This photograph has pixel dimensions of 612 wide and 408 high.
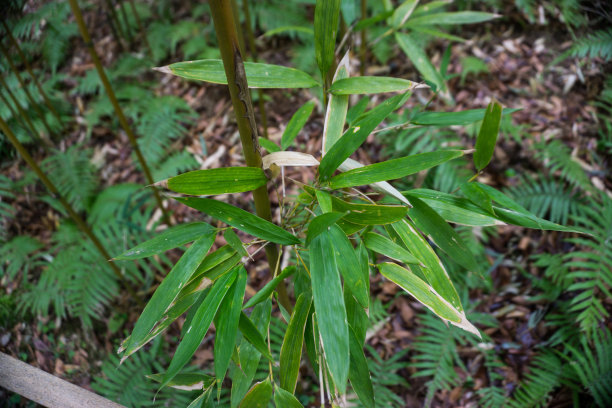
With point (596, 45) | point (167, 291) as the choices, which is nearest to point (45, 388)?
point (167, 291)

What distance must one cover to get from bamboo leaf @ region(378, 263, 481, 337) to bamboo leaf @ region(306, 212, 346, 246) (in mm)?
196

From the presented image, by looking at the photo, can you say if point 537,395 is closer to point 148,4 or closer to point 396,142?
point 396,142

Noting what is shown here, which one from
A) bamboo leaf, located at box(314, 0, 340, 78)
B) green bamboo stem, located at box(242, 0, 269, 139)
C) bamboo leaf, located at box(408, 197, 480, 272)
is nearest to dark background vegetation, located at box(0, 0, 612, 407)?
green bamboo stem, located at box(242, 0, 269, 139)

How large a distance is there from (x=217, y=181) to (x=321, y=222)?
19cm

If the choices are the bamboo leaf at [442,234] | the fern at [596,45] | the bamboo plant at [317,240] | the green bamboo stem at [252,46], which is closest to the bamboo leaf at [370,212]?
the bamboo plant at [317,240]

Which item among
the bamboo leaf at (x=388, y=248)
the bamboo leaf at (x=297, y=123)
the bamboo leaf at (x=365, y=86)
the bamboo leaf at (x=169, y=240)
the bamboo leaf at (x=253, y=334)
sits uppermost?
the bamboo leaf at (x=365, y=86)

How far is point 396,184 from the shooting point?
1448 mm

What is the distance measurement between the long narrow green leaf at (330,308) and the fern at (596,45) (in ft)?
5.94

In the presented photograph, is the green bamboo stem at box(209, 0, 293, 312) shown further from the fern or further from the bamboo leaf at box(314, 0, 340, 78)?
the fern

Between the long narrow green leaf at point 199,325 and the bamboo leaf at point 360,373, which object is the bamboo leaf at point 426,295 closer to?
the bamboo leaf at point 360,373

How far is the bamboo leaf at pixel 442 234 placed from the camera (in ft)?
2.33

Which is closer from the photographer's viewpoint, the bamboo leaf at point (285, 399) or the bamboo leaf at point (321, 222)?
the bamboo leaf at point (321, 222)

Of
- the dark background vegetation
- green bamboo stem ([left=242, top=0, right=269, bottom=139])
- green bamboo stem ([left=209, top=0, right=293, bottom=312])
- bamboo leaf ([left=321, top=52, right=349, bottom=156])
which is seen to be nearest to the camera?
green bamboo stem ([left=209, top=0, right=293, bottom=312])

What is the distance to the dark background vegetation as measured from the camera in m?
1.32
